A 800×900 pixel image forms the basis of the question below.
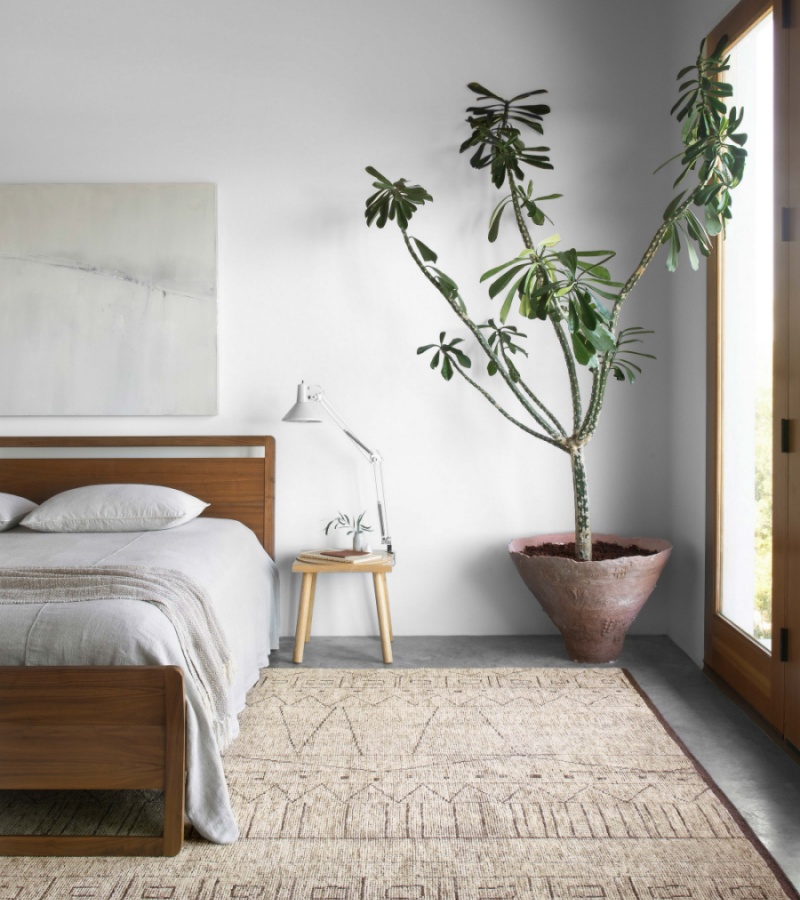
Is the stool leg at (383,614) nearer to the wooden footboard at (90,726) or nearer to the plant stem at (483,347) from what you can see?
the plant stem at (483,347)

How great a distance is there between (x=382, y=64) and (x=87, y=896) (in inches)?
125

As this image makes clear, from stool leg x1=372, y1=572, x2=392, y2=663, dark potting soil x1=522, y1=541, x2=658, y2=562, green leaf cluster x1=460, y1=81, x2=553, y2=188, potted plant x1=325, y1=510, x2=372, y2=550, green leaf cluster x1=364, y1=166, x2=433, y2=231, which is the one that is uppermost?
green leaf cluster x1=460, y1=81, x2=553, y2=188

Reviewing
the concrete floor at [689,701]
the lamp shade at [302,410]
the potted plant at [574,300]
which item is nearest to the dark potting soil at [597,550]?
the potted plant at [574,300]

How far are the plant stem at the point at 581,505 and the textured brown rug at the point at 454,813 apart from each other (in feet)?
1.80

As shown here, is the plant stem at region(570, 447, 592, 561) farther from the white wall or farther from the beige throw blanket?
the beige throw blanket

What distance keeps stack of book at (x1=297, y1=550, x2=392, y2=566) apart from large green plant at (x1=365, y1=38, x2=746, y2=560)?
2.46ft

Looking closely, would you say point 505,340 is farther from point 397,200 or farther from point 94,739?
point 94,739

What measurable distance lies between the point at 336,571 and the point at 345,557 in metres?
0.07

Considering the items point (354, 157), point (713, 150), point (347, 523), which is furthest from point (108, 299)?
point (713, 150)

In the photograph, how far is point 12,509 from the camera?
127 inches

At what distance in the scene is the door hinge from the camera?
2.47 m

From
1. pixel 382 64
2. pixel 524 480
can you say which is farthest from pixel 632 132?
pixel 524 480

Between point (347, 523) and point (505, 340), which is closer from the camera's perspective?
point (505, 340)

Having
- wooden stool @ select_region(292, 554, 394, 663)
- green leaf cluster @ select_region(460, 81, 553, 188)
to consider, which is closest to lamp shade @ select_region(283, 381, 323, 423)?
wooden stool @ select_region(292, 554, 394, 663)
